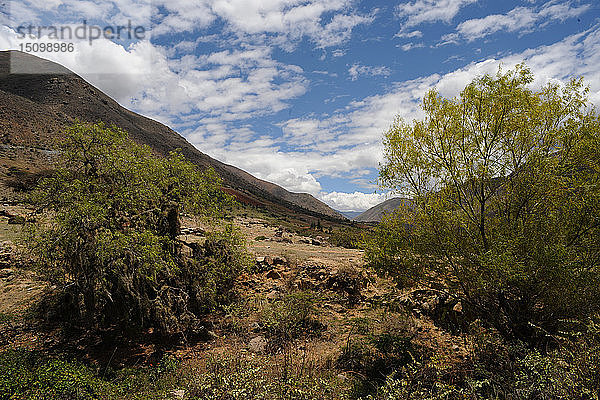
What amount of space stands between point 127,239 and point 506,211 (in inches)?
401

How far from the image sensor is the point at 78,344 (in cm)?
892

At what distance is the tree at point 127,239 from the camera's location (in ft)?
26.6

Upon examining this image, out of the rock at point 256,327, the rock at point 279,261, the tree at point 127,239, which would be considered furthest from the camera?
the rock at point 279,261

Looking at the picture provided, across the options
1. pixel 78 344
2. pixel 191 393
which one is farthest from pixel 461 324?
pixel 78 344

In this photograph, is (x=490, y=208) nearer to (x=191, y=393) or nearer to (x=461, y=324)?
(x=461, y=324)

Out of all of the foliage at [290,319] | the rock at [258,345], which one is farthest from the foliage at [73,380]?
the foliage at [290,319]

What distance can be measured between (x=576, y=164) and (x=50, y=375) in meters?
13.0

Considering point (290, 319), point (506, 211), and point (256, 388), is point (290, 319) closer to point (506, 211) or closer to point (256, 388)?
point (256, 388)

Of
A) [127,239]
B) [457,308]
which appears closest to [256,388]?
[127,239]

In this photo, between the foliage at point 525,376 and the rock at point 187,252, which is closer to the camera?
the foliage at point 525,376

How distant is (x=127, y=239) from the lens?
8.16 meters

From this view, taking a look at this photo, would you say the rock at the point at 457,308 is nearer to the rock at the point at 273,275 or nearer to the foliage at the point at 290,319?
the foliage at the point at 290,319

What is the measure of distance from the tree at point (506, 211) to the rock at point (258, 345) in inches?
170

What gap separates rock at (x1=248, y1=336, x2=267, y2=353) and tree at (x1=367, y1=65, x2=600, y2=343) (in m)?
4.32
